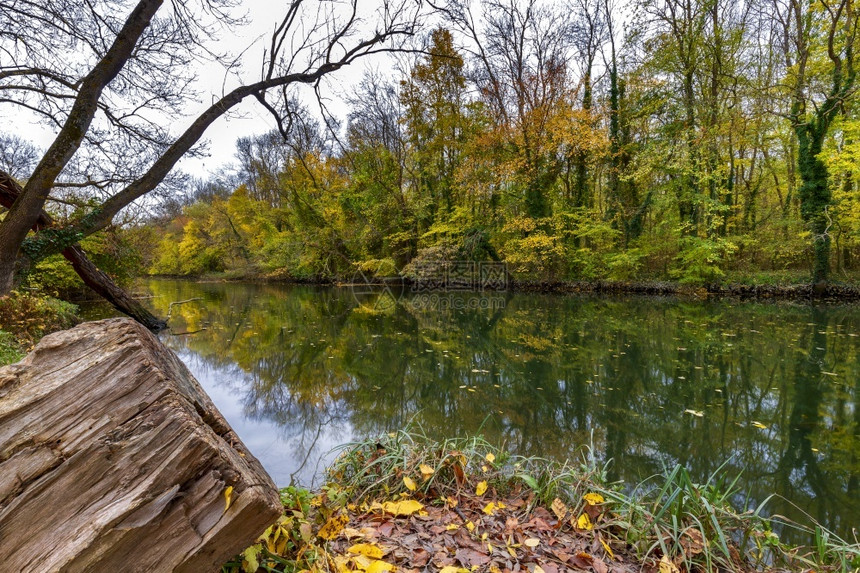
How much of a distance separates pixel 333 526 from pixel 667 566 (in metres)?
1.39

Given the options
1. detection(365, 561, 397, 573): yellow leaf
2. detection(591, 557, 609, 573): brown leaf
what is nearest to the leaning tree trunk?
detection(365, 561, 397, 573): yellow leaf

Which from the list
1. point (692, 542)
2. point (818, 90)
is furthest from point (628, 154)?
point (692, 542)

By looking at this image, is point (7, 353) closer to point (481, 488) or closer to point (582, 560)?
point (481, 488)

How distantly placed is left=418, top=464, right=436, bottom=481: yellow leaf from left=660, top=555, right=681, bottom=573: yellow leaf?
1135 mm

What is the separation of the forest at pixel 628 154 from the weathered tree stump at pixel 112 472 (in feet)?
33.2

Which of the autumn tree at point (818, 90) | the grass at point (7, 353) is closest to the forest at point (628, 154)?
the autumn tree at point (818, 90)

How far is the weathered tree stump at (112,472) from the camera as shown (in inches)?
37.8

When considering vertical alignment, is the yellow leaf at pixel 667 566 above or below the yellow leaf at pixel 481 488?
above

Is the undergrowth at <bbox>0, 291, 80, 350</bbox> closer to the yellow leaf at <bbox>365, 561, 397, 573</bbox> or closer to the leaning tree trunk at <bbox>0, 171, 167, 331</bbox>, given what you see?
the leaning tree trunk at <bbox>0, 171, 167, 331</bbox>

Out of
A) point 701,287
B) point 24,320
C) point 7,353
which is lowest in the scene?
point 701,287

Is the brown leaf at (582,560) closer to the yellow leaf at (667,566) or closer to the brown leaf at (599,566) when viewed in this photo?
the brown leaf at (599,566)

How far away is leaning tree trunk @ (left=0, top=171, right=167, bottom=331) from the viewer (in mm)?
4766

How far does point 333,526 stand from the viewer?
165 centimetres

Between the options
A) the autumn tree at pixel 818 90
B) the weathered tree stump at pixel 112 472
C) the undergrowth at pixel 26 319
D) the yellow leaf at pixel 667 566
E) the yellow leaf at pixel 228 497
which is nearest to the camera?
the weathered tree stump at pixel 112 472
